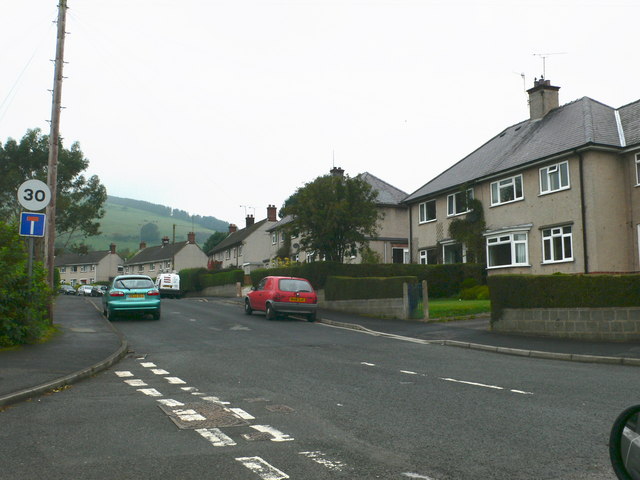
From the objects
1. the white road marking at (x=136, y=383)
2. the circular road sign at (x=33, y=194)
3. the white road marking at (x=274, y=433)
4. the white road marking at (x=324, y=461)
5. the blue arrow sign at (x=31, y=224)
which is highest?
the circular road sign at (x=33, y=194)

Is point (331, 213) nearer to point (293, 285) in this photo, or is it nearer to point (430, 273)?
point (430, 273)

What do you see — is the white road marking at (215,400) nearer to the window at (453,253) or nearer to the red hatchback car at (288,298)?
the red hatchback car at (288,298)

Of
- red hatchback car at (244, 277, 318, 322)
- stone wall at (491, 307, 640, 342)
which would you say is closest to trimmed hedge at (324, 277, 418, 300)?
red hatchback car at (244, 277, 318, 322)

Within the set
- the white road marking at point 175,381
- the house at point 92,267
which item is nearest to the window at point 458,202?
the white road marking at point 175,381

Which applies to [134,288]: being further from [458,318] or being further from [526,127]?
[526,127]

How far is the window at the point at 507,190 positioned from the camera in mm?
29797

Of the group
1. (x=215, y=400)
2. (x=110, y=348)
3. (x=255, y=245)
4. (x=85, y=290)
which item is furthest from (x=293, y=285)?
(x=85, y=290)

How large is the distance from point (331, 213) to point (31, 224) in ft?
59.5

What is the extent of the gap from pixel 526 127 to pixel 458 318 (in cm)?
1711

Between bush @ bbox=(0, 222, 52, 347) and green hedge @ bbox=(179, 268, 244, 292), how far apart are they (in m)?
35.6

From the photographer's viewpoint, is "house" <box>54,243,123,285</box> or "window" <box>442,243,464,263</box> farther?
"house" <box>54,243,123,285</box>

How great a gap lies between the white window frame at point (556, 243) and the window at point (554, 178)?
1770 mm

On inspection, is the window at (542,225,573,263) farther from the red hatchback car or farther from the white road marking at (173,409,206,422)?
the white road marking at (173,409,206,422)

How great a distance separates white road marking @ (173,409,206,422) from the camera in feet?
22.2
